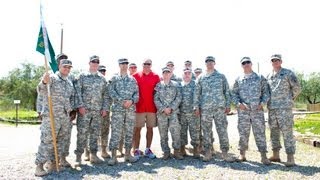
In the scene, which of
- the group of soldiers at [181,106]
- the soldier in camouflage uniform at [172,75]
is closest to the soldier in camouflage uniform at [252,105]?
the group of soldiers at [181,106]

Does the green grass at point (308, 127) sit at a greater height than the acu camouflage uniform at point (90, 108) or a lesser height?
lesser

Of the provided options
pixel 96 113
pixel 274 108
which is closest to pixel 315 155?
pixel 274 108

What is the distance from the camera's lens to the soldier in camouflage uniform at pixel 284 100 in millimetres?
7234

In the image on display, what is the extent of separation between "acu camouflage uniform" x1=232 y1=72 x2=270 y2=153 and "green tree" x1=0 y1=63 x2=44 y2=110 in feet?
133

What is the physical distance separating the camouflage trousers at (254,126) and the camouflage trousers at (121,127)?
2134 mm

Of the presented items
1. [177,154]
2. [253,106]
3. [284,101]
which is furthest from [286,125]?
[177,154]

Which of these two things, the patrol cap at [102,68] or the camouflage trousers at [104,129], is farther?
the patrol cap at [102,68]

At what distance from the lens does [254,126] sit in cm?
743

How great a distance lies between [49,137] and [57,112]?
444mm

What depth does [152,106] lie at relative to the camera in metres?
8.14

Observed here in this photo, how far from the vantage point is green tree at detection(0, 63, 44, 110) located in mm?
45312

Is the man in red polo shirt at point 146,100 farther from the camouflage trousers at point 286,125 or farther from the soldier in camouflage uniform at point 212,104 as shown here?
the camouflage trousers at point 286,125

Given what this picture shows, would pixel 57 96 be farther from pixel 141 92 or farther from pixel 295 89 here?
pixel 295 89

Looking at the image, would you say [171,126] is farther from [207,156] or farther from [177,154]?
[207,156]
